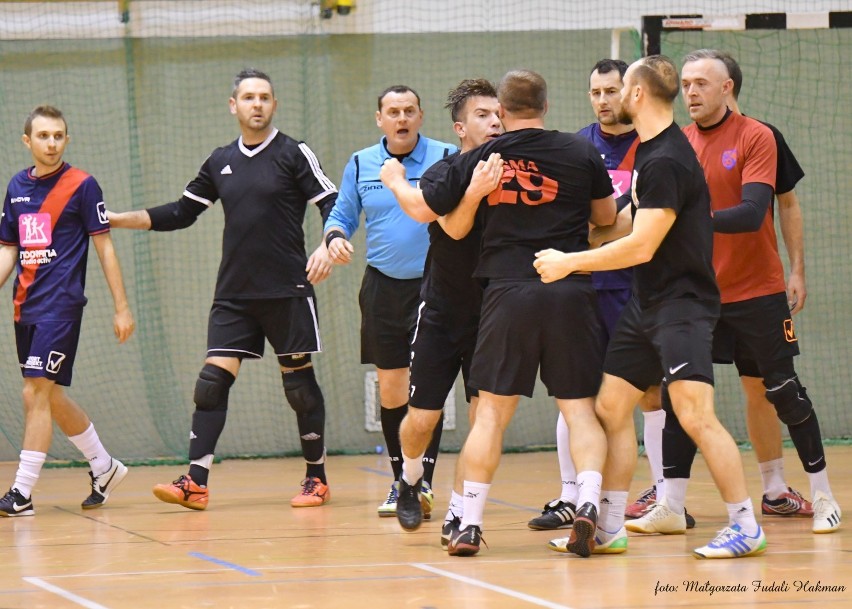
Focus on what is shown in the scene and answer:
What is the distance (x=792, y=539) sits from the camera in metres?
5.52

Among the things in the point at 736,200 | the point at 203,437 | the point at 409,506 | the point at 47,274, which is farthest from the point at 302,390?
the point at 736,200

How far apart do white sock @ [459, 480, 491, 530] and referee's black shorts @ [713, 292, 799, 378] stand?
1.42m

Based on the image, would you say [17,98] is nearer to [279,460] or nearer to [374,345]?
[279,460]

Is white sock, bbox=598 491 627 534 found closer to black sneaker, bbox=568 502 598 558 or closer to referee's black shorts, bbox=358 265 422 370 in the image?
black sneaker, bbox=568 502 598 558

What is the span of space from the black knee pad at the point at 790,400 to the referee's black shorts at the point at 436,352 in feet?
4.56

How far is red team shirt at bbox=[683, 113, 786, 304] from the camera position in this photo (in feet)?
19.0

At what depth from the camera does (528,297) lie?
4.97 meters

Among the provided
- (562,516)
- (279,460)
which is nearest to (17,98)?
(279,460)

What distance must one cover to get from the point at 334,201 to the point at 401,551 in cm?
228

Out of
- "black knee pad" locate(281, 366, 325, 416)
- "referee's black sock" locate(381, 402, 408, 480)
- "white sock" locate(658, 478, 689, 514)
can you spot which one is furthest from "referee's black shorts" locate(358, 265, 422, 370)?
"white sock" locate(658, 478, 689, 514)

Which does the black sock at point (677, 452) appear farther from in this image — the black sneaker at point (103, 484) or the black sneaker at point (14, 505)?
the black sneaker at point (14, 505)

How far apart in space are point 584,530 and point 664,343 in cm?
77

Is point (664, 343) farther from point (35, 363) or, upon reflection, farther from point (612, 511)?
point (35, 363)

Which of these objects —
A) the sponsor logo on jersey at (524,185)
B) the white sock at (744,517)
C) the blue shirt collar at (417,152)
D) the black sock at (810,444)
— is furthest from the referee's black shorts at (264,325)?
the white sock at (744,517)
